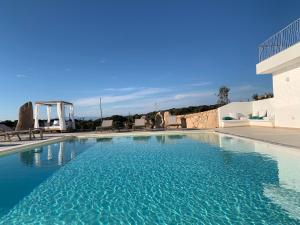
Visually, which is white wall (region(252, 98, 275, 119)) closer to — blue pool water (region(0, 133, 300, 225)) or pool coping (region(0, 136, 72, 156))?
blue pool water (region(0, 133, 300, 225))

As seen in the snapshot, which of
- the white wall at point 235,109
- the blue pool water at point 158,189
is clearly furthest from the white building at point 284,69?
the blue pool water at point 158,189

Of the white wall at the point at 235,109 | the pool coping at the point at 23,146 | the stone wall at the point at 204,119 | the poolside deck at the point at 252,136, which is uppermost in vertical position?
the white wall at the point at 235,109

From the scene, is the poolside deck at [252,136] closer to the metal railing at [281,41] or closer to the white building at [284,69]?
the white building at [284,69]

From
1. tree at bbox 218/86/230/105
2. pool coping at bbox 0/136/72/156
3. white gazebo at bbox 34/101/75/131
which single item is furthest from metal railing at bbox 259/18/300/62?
tree at bbox 218/86/230/105

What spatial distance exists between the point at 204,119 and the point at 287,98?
7.02 m

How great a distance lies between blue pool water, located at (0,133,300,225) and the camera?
137 inches

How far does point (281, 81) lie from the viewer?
44.1 ft

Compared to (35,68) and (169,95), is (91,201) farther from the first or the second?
(169,95)

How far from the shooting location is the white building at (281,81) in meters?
11.8

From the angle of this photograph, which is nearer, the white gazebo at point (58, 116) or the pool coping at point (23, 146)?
the pool coping at point (23, 146)

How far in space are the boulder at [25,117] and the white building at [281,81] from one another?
1228 cm

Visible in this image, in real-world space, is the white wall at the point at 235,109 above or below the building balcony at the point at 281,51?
below

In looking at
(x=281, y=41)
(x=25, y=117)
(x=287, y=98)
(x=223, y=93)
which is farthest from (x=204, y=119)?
(x=223, y=93)

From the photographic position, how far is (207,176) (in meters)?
5.43
